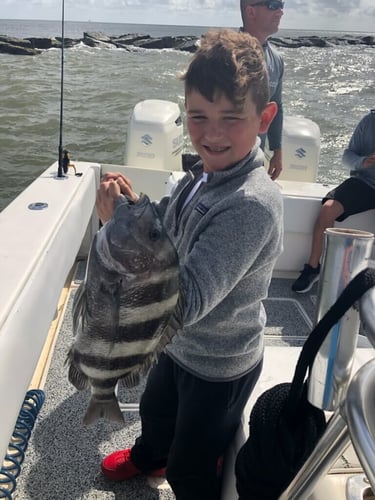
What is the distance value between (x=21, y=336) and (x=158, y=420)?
591 millimetres

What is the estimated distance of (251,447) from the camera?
121cm

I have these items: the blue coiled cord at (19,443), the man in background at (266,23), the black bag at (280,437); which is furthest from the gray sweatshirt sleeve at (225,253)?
the man in background at (266,23)

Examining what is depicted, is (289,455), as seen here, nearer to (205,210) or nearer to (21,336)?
(205,210)

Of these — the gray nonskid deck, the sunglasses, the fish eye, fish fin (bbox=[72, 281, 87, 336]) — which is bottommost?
the gray nonskid deck

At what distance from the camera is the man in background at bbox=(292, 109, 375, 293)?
373cm

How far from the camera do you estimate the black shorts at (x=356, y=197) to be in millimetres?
3727

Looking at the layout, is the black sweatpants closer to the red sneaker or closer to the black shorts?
the red sneaker

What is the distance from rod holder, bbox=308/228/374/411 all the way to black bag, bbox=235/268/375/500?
0.11 feet

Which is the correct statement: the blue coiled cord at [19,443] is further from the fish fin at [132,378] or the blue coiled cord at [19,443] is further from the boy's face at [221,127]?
the boy's face at [221,127]

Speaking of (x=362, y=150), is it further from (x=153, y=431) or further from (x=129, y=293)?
(x=129, y=293)

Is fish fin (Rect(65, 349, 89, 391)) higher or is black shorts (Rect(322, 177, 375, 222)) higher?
fish fin (Rect(65, 349, 89, 391))

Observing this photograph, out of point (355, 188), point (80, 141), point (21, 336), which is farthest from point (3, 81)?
point (21, 336)

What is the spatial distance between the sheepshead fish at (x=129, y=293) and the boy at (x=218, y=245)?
4.0 inches

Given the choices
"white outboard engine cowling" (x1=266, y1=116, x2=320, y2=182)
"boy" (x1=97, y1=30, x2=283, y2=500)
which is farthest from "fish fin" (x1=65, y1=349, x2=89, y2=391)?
"white outboard engine cowling" (x1=266, y1=116, x2=320, y2=182)
